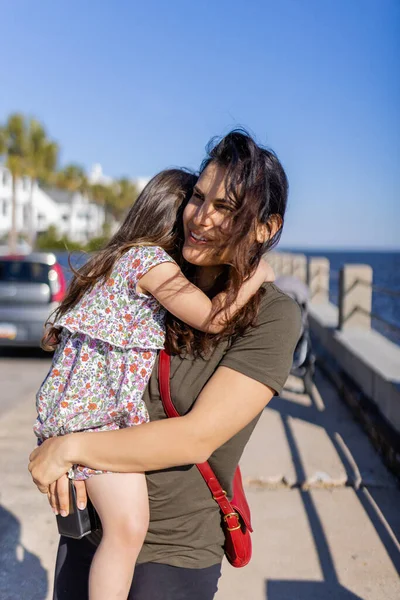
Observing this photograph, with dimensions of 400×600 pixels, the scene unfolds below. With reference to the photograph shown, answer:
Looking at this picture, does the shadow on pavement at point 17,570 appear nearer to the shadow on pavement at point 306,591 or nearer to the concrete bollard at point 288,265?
the shadow on pavement at point 306,591

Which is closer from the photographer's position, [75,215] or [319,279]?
[319,279]

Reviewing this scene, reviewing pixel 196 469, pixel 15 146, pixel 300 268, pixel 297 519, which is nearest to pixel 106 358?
pixel 196 469

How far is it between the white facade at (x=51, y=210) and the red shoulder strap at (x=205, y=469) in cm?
7391

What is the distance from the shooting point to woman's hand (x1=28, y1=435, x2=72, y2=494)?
1.77m

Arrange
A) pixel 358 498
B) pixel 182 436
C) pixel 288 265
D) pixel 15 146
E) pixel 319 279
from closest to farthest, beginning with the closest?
pixel 182 436, pixel 358 498, pixel 319 279, pixel 288 265, pixel 15 146

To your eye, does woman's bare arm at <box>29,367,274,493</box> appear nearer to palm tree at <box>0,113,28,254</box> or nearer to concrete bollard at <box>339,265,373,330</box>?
concrete bollard at <box>339,265,373,330</box>

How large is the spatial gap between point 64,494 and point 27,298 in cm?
1002

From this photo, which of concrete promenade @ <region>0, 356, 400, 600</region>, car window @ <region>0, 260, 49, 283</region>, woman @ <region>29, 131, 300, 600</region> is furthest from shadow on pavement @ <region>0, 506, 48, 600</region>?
car window @ <region>0, 260, 49, 283</region>

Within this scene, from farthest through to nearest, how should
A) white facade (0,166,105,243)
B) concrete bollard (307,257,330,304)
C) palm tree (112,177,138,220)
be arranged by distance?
palm tree (112,177,138,220), white facade (0,166,105,243), concrete bollard (307,257,330,304)

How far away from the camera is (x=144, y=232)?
212 centimetres

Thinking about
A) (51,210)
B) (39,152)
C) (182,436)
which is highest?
(182,436)

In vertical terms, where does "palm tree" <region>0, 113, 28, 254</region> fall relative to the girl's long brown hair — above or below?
below

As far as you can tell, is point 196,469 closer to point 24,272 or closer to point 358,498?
point 358,498

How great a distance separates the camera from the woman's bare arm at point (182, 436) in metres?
1.68
